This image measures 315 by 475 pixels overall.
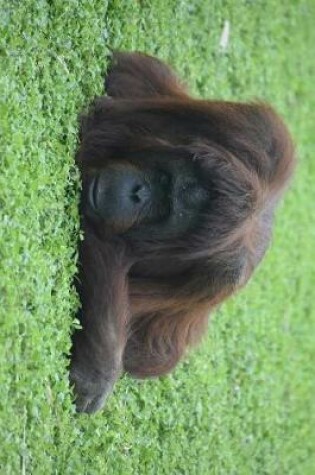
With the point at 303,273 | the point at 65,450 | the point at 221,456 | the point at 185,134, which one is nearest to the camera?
the point at 65,450

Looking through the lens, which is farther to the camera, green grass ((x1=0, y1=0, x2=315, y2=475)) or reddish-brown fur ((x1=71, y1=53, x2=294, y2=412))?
reddish-brown fur ((x1=71, y1=53, x2=294, y2=412))

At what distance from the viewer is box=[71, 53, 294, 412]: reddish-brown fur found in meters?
2.89

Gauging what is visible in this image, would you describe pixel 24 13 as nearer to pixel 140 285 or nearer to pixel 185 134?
pixel 185 134

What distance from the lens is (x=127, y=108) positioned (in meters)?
3.24

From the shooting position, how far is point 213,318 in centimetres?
420

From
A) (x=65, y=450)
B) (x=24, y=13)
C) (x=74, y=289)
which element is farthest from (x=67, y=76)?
(x=65, y=450)

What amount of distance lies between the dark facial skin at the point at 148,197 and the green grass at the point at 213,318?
10 cm

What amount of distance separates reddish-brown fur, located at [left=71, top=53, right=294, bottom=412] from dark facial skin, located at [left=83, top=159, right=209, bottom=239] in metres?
0.05

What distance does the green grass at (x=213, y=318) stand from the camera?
8.07 ft

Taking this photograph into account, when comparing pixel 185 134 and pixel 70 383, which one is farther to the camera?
pixel 185 134

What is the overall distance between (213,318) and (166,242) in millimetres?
1283

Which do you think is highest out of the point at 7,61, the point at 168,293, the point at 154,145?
the point at 7,61

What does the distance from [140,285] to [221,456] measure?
3.82 ft

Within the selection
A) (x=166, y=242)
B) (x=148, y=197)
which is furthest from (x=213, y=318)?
(x=148, y=197)
